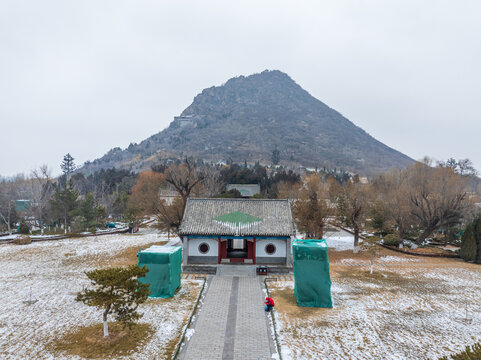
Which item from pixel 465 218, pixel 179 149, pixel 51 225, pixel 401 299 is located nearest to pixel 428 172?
pixel 465 218

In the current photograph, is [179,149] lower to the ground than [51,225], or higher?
higher

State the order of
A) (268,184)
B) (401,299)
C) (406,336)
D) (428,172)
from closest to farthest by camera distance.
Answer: (406,336) < (401,299) < (428,172) < (268,184)

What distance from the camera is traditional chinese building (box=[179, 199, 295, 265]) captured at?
75.7 feet

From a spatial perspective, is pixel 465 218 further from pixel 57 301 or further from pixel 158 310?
pixel 57 301

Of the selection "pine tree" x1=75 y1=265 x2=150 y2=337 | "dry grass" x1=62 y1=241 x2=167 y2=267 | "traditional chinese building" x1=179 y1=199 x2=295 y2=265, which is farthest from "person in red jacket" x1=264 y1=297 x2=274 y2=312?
"dry grass" x1=62 y1=241 x2=167 y2=267

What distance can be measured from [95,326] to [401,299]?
16620mm

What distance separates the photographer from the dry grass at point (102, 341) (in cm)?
1163

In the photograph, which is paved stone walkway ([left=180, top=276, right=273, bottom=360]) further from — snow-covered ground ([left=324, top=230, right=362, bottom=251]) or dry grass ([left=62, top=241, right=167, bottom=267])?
snow-covered ground ([left=324, top=230, right=362, bottom=251])

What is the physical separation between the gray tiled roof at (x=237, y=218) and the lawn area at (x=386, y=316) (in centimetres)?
451

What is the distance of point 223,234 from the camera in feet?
75.2

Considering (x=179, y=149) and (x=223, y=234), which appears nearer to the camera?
(x=223, y=234)

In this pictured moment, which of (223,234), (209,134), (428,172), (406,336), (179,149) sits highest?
(209,134)

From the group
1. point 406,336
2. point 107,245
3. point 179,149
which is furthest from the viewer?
point 179,149

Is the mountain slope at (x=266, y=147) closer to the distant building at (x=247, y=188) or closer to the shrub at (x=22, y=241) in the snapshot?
the distant building at (x=247, y=188)
